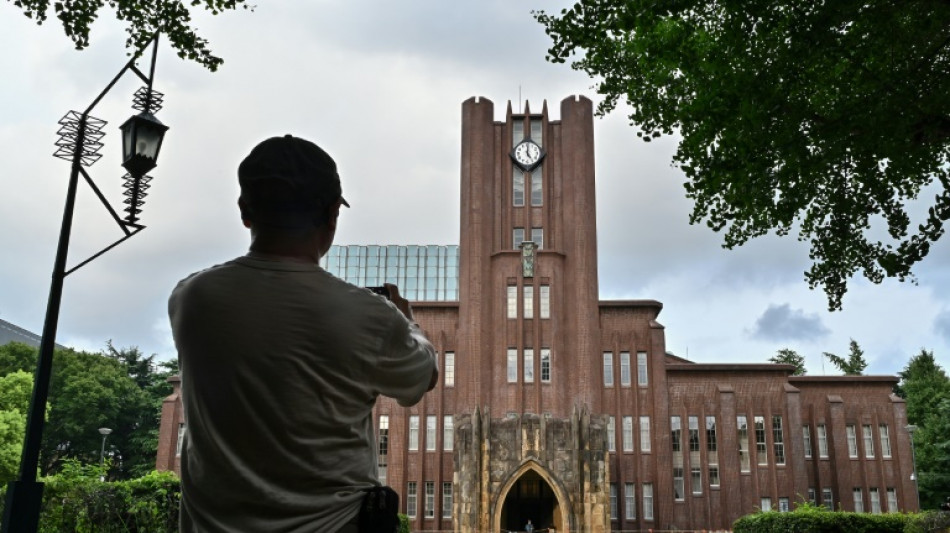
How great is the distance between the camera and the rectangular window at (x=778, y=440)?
1747 inches

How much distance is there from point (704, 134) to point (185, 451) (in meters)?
12.0

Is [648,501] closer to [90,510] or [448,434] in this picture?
[448,434]

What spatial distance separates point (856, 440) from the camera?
4619 centimetres

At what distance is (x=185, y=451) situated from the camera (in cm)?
216

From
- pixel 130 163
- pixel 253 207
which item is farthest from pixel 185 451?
pixel 130 163

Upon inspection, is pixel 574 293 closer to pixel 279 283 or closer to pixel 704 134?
pixel 704 134

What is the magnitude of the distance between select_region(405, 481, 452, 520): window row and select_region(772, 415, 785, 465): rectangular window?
1755cm

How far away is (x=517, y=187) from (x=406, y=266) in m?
26.8

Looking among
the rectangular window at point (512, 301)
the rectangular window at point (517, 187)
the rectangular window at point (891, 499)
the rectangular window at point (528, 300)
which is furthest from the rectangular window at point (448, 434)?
the rectangular window at point (891, 499)

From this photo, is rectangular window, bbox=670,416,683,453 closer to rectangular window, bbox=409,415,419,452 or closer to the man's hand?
rectangular window, bbox=409,415,419,452

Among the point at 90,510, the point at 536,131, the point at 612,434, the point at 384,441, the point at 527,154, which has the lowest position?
the point at 90,510

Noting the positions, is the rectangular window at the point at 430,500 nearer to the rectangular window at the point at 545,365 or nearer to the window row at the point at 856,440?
the rectangular window at the point at 545,365

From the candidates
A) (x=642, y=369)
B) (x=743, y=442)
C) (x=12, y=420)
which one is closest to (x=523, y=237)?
(x=642, y=369)

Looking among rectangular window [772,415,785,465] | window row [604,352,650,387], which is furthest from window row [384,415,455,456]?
rectangular window [772,415,785,465]
